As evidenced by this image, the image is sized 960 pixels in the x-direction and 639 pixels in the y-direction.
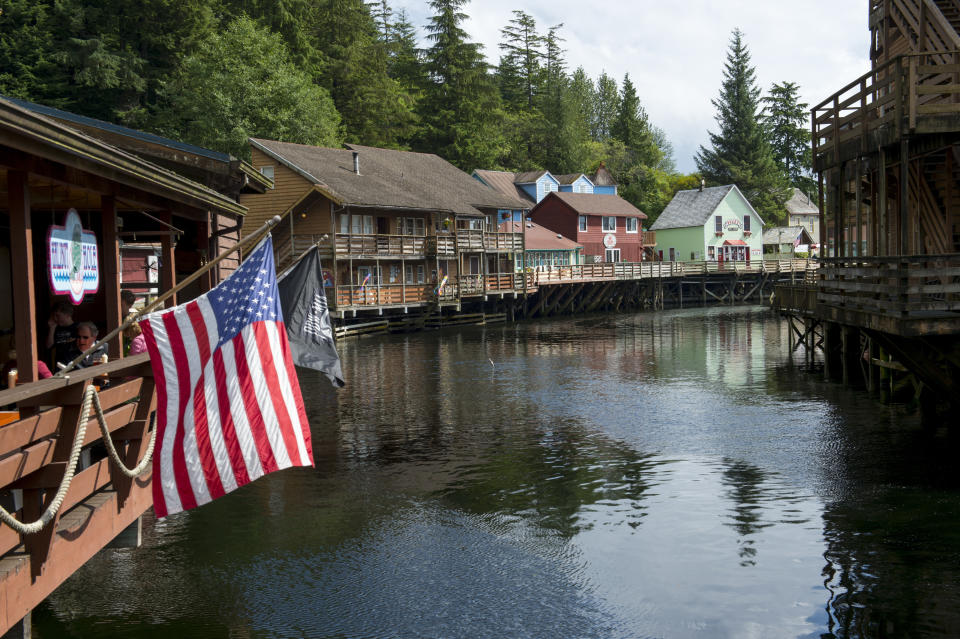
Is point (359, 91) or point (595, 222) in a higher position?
point (359, 91)

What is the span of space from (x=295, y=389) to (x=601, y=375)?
23574 mm

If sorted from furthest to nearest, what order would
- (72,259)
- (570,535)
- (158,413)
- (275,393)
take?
(570,535), (72,259), (275,393), (158,413)

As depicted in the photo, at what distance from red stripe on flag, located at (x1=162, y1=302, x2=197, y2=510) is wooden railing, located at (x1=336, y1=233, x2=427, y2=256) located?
124 ft

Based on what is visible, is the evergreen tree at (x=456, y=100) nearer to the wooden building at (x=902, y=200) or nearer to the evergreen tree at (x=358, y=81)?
the evergreen tree at (x=358, y=81)

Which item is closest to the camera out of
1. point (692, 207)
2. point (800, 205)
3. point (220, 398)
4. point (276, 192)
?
point (220, 398)

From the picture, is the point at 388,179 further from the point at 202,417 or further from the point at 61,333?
the point at 202,417

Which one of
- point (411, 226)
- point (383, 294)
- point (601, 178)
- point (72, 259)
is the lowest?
point (383, 294)

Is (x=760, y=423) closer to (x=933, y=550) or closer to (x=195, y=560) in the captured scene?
(x=933, y=550)

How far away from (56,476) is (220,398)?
129 centimetres

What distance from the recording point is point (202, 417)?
7.18m

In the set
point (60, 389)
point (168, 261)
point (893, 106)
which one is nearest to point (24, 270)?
point (60, 389)

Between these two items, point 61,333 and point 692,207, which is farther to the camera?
point 692,207

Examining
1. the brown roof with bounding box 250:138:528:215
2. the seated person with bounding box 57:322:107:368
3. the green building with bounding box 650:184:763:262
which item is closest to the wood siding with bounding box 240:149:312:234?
the brown roof with bounding box 250:138:528:215

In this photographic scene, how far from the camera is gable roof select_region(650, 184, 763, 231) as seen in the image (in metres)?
86.1
